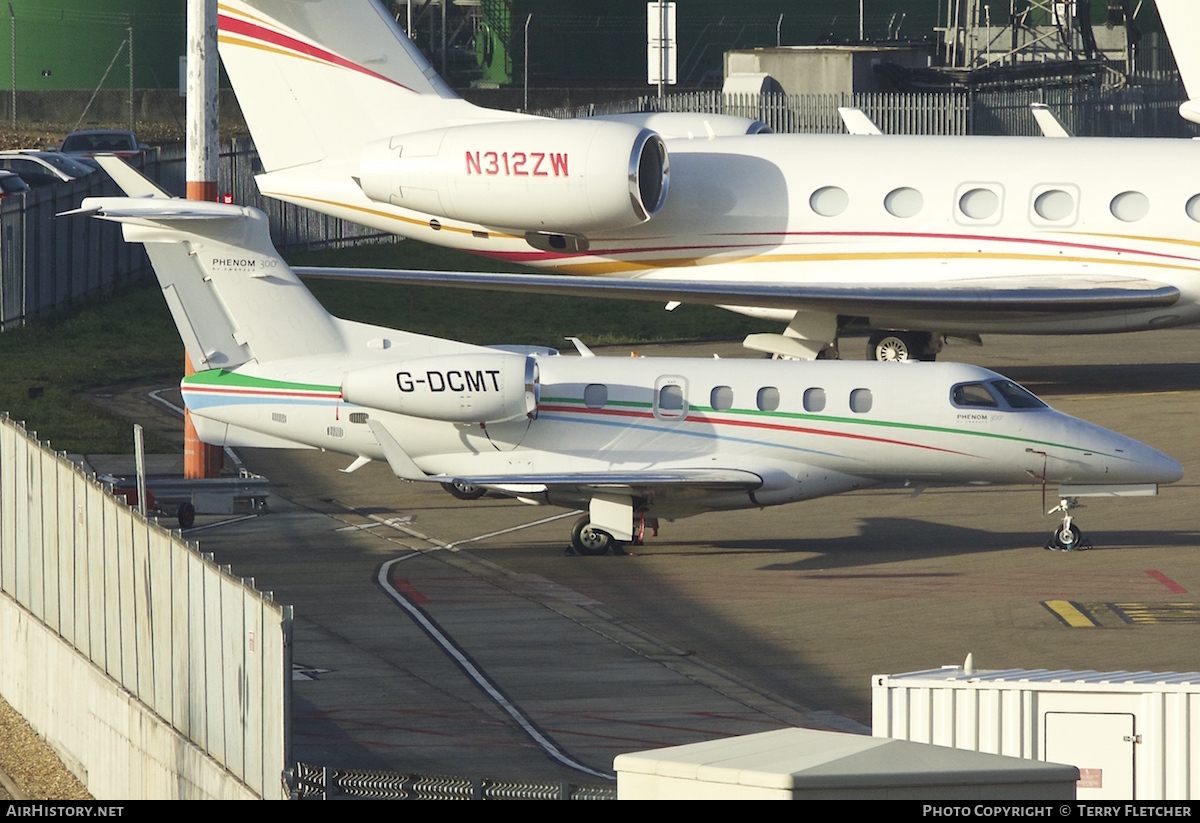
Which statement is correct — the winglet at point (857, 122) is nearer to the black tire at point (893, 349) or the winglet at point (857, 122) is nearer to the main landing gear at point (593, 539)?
the black tire at point (893, 349)

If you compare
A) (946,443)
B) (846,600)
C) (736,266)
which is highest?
(736,266)

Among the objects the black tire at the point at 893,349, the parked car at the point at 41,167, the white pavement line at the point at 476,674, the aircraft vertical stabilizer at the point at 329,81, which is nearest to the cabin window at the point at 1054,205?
the black tire at the point at 893,349

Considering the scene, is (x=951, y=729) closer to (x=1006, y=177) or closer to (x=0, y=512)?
(x=0, y=512)

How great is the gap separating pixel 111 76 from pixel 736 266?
4450 centimetres

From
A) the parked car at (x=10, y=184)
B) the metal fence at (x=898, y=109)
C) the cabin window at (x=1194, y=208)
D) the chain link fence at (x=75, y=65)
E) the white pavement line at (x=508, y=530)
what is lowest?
the white pavement line at (x=508, y=530)

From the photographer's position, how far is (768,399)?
23.7m

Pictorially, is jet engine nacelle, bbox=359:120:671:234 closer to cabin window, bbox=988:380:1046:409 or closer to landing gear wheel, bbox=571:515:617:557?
landing gear wheel, bbox=571:515:617:557

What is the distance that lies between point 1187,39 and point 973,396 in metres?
15.9

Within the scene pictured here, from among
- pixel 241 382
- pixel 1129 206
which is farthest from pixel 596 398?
pixel 1129 206

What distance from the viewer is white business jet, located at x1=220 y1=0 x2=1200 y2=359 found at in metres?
31.3

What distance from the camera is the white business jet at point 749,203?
103 feet

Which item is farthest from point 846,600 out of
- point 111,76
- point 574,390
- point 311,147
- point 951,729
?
point 111,76

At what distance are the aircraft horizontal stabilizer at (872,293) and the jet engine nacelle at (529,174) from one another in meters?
1.19

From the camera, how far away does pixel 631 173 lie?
101ft
